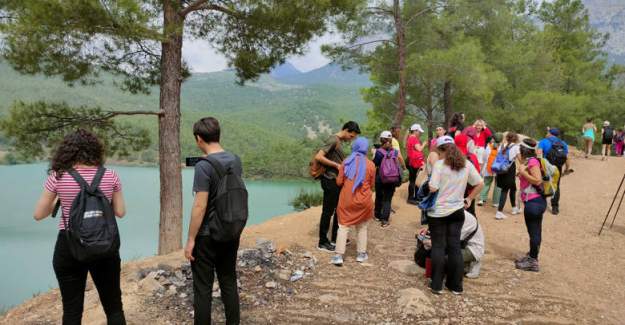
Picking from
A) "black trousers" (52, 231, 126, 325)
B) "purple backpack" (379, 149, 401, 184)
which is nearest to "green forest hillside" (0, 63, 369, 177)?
"purple backpack" (379, 149, 401, 184)

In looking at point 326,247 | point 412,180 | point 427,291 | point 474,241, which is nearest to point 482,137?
point 412,180

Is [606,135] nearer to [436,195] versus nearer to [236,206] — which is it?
[436,195]

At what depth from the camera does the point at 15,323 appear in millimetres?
3727

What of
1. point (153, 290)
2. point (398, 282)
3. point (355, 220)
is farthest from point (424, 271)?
point (153, 290)

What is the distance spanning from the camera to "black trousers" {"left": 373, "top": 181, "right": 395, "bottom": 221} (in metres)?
6.30

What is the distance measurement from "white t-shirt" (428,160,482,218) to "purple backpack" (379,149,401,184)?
2.16 metres

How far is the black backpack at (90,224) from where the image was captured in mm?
2326

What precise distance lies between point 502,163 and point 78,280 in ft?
20.5

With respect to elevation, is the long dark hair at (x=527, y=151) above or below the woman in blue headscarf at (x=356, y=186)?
above

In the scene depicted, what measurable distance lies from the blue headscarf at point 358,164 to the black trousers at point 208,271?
185 centimetres

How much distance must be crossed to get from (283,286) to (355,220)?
101 cm

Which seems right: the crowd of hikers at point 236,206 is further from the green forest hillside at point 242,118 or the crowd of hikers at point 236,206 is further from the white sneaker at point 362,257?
the green forest hillside at point 242,118

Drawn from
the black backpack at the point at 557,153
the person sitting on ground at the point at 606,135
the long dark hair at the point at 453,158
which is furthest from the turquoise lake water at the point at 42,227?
the person sitting on ground at the point at 606,135

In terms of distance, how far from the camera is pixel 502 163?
6773mm
